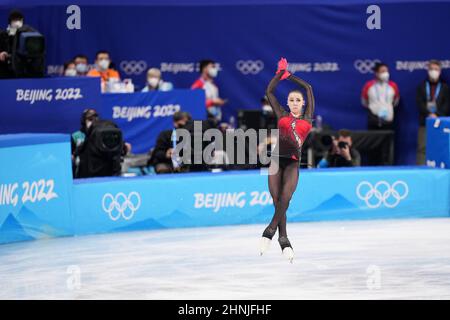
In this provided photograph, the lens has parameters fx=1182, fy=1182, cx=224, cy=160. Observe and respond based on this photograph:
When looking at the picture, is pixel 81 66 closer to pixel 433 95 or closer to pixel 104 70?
pixel 104 70

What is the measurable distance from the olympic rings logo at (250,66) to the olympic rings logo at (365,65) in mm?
1706

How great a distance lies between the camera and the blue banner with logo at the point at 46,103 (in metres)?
16.1

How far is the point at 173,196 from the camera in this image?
15.6 metres

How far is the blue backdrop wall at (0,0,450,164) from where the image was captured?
2095 cm

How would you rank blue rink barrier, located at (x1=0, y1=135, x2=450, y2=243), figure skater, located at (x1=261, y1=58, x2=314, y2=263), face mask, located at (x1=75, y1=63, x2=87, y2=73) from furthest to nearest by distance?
face mask, located at (x1=75, y1=63, x2=87, y2=73)
blue rink barrier, located at (x1=0, y1=135, x2=450, y2=243)
figure skater, located at (x1=261, y1=58, x2=314, y2=263)

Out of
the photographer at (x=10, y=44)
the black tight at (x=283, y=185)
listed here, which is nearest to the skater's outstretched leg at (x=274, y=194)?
the black tight at (x=283, y=185)

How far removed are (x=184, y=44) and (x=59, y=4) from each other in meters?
2.82

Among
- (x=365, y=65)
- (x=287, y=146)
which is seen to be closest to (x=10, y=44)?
(x=287, y=146)

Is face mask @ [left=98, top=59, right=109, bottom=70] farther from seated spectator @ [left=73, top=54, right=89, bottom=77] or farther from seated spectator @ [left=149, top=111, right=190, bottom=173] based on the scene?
seated spectator @ [left=149, top=111, right=190, bottom=173]

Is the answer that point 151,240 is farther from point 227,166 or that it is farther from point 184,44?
point 184,44

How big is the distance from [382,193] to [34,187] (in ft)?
15.8

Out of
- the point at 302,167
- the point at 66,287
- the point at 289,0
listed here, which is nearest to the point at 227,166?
the point at 302,167

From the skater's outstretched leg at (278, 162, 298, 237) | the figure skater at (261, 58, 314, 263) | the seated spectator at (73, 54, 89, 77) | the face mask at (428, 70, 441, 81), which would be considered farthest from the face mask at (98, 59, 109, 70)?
the skater's outstretched leg at (278, 162, 298, 237)

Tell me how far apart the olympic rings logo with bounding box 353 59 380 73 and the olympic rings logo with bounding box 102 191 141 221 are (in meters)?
7.12
